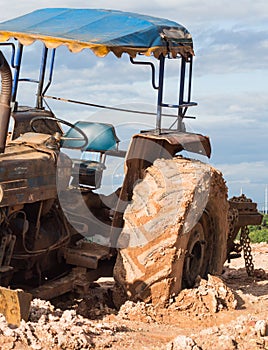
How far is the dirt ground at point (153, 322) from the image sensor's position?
5508 mm

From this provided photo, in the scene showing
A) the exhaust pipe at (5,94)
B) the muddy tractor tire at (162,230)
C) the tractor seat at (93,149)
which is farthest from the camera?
the tractor seat at (93,149)

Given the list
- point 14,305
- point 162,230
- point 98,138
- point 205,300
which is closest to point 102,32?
point 98,138

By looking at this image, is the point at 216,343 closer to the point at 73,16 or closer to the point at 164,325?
the point at 164,325

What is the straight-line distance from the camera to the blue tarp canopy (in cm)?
707

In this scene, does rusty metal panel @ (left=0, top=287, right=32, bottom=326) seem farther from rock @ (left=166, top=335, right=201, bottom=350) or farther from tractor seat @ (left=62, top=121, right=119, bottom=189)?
tractor seat @ (left=62, top=121, right=119, bottom=189)

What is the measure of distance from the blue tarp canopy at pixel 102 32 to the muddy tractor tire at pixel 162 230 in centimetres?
109

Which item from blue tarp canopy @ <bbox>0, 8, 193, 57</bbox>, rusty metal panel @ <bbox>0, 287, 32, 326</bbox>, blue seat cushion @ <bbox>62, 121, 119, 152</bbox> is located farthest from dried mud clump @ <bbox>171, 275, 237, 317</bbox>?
blue tarp canopy @ <bbox>0, 8, 193, 57</bbox>

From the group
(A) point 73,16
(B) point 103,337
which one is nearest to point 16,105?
(A) point 73,16

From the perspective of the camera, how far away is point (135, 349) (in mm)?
5734

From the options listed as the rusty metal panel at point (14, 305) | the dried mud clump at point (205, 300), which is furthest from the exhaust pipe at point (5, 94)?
the dried mud clump at point (205, 300)

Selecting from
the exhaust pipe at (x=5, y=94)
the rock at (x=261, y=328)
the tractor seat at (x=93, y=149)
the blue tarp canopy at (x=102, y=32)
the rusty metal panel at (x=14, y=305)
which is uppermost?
the blue tarp canopy at (x=102, y=32)

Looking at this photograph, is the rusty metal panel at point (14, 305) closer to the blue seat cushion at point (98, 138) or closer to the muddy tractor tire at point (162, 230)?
the muddy tractor tire at point (162, 230)

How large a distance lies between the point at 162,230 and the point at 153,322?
31.3 inches

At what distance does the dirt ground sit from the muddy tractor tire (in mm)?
173
